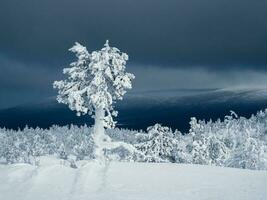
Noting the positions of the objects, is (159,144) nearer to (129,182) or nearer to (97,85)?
(97,85)

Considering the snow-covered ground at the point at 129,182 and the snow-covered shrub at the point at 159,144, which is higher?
the snow-covered shrub at the point at 159,144

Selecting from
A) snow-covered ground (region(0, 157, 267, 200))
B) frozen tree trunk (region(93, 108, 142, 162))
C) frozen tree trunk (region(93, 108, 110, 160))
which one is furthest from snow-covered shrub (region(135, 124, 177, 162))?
snow-covered ground (region(0, 157, 267, 200))

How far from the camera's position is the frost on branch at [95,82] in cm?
3453

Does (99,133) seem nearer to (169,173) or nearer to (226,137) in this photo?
(169,173)

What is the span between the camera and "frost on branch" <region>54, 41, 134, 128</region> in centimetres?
3453

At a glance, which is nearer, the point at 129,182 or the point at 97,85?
the point at 129,182

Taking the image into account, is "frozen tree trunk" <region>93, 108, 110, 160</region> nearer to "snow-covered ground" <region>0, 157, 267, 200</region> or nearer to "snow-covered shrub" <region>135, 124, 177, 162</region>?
"snow-covered shrub" <region>135, 124, 177, 162</region>

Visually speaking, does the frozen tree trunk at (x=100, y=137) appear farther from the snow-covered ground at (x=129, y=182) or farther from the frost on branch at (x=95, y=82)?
the snow-covered ground at (x=129, y=182)

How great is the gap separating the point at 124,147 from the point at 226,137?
112 ft

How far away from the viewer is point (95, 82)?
34.2 m

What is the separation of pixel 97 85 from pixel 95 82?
0.27 meters

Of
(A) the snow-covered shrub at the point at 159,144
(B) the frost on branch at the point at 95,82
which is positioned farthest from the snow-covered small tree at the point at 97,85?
(A) the snow-covered shrub at the point at 159,144

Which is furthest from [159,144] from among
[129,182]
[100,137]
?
[129,182]

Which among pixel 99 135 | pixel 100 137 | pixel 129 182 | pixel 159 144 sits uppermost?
pixel 99 135
